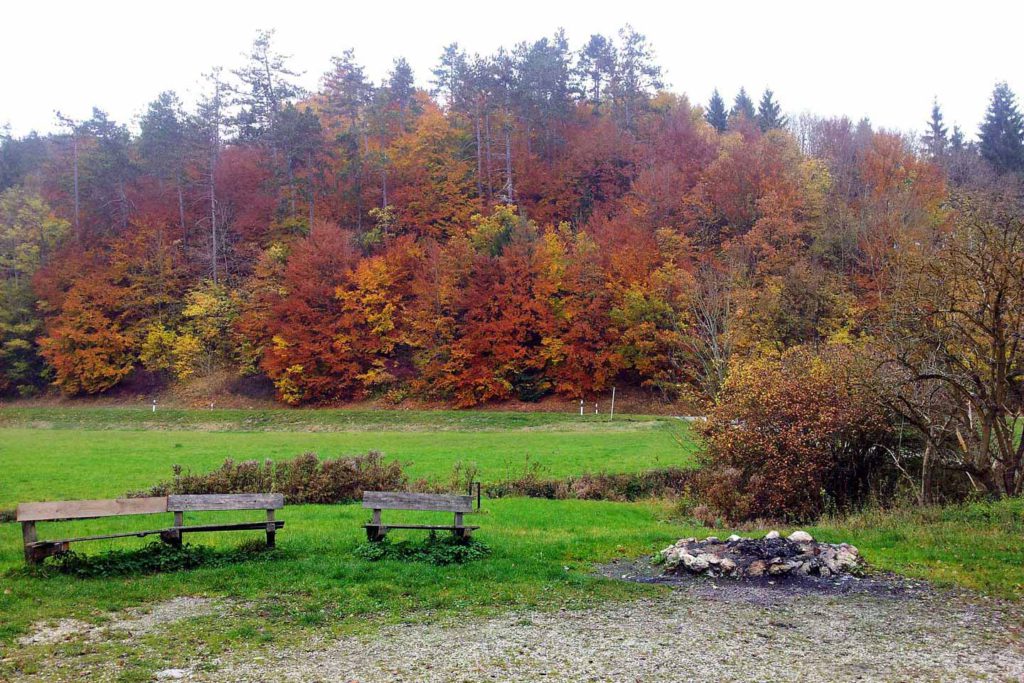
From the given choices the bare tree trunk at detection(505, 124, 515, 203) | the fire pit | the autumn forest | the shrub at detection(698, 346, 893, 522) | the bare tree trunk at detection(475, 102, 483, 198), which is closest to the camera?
the fire pit

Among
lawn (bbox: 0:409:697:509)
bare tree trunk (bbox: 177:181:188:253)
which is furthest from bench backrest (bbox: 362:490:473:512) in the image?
bare tree trunk (bbox: 177:181:188:253)

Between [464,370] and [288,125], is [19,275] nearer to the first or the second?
[288,125]

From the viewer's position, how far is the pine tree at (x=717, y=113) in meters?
83.5

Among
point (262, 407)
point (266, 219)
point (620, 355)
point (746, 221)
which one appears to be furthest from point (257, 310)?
point (746, 221)

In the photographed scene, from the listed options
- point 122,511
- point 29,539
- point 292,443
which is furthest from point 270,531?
point 292,443

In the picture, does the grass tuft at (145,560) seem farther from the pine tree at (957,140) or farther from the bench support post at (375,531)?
the pine tree at (957,140)

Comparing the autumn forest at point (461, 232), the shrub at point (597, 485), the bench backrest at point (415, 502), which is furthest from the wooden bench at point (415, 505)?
the autumn forest at point (461, 232)

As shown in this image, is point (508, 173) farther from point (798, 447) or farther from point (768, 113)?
point (798, 447)

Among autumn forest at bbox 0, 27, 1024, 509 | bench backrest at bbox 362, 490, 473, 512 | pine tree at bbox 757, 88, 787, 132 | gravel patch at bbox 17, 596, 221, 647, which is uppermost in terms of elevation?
pine tree at bbox 757, 88, 787, 132

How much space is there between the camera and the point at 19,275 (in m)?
64.1

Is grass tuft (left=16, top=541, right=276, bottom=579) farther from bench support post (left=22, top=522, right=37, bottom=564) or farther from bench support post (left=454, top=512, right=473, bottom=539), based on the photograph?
bench support post (left=454, top=512, right=473, bottom=539)

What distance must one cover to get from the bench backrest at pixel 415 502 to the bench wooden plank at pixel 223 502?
1.33 meters

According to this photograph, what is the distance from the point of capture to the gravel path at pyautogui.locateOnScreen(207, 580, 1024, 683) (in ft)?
20.7

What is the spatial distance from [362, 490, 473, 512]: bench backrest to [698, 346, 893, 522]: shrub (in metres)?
6.67
